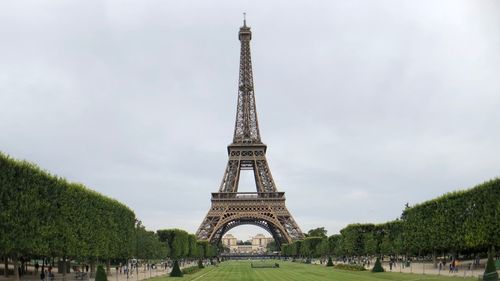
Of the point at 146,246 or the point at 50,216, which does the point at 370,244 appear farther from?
the point at 50,216

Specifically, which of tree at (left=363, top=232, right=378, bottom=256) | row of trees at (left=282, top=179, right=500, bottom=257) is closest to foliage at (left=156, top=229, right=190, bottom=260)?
tree at (left=363, top=232, right=378, bottom=256)

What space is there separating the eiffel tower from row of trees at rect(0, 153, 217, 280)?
44.9 meters

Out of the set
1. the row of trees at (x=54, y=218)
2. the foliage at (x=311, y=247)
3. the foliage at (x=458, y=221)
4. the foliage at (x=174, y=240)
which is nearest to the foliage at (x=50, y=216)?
the row of trees at (x=54, y=218)

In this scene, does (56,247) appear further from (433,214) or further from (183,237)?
(183,237)

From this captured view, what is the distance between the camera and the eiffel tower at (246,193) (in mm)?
100312

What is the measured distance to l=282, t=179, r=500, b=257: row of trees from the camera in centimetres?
4428

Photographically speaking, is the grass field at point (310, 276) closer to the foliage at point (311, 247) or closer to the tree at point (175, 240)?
the tree at point (175, 240)

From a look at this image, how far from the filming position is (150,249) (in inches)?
2554

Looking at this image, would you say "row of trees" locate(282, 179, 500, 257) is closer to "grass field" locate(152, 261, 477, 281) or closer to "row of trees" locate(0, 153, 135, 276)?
"grass field" locate(152, 261, 477, 281)

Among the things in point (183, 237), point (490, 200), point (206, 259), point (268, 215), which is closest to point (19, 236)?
point (490, 200)

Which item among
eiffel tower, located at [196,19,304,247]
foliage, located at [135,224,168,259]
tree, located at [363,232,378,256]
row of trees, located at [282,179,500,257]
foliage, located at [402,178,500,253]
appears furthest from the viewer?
eiffel tower, located at [196,19,304,247]

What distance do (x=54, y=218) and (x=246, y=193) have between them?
69.0 meters

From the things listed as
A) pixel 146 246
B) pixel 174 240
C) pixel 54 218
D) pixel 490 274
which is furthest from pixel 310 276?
pixel 174 240

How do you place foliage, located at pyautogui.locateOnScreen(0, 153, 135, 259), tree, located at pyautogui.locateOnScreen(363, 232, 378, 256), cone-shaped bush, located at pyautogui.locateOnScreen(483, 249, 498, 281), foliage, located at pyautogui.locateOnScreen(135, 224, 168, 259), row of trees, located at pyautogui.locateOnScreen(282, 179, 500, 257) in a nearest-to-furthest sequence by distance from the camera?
cone-shaped bush, located at pyautogui.locateOnScreen(483, 249, 498, 281) < foliage, located at pyautogui.locateOnScreen(0, 153, 135, 259) < row of trees, located at pyautogui.locateOnScreen(282, 179, 500, 257) < foliage, located at pyautogui.locateOnScreen(135, 224, 168, 259) < tree, located at pyautogui.locateOnScreen(363, 232, 378, 256)
